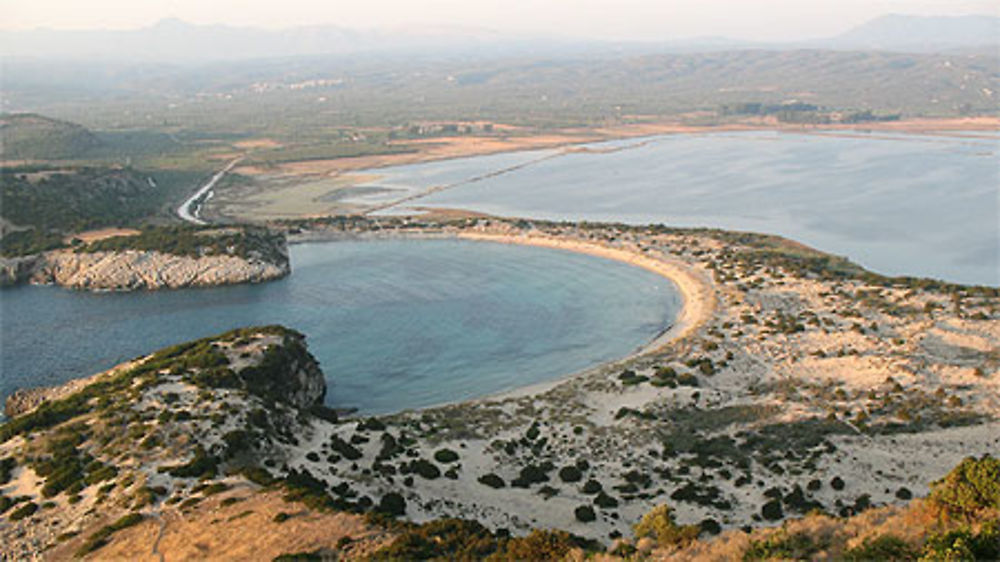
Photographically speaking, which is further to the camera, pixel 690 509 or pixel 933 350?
pixel 933 350

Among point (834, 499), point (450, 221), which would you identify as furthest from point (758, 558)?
point (450, 221)

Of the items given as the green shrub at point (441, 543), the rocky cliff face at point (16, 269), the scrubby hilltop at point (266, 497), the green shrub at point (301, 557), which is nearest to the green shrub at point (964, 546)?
the scrubby hilltop at point (266, 497)

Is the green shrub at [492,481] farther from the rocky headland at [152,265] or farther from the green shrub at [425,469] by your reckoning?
the rocky headland at [152,265]

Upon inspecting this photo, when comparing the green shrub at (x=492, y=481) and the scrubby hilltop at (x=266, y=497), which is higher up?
the scrubby hilltop at (x=266, y=497)

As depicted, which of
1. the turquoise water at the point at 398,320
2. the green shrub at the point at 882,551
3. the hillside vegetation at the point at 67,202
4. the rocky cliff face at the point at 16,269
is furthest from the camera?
the hillside vegetation at the point at 67,202

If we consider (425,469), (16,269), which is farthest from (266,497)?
(16,269)

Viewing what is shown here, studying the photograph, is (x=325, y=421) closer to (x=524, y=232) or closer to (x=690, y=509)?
(x=690, y=509)

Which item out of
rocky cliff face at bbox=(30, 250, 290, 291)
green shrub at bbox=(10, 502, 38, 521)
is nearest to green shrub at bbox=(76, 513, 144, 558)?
green shrub at bbox=(10, 502, 38, 521)
